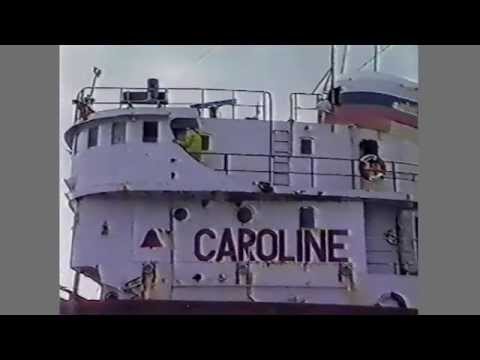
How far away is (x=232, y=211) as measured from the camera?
8.12 meters

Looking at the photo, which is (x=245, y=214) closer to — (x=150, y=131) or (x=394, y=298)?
(x=150, y=131)

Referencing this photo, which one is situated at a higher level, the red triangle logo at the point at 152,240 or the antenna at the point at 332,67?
the antenna at the point at 332,67

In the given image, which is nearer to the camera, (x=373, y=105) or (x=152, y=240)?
(x=152, y=240)

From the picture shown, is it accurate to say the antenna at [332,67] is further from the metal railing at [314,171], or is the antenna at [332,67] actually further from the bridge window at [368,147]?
the metal railing at [314,171]

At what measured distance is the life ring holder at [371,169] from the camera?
8344 mm

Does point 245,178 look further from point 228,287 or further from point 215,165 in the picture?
point 228,287

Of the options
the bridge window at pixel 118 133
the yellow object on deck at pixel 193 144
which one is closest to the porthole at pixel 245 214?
the yellow object on deck at pixel 193 144

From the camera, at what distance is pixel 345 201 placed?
27.1 ft

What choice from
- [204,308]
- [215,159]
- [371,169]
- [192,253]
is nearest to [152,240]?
[192,253]

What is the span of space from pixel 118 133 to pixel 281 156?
1.21 m

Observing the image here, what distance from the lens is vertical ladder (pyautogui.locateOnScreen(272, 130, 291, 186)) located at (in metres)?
8.23
